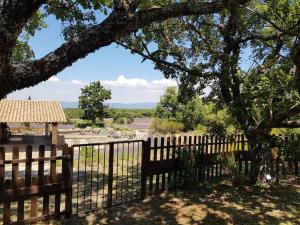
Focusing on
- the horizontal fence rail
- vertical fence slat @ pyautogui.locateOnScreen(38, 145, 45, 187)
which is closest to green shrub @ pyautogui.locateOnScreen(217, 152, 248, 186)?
the horizontal fence rail

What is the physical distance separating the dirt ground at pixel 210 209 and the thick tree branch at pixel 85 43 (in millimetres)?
3966

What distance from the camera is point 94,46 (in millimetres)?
4152

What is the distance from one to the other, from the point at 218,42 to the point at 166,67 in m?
2.55

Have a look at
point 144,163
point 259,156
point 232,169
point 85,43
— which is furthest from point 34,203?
point 259,156

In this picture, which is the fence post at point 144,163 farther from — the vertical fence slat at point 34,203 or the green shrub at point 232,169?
the green shrub at point 232,169

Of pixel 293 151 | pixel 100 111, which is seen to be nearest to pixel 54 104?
pixel 293 151

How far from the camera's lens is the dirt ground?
7.17 metres

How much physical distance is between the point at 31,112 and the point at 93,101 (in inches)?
1180

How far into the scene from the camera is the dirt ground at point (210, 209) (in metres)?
7.17

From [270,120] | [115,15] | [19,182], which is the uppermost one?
[115,15]

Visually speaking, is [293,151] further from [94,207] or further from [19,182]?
[19,182]

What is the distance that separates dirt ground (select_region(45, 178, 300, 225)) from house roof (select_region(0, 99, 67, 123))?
1631 centimetres

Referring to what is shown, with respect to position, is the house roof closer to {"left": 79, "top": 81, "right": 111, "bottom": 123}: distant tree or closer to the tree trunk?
the tree trunk

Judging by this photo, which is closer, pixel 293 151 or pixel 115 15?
pixel 115 15
